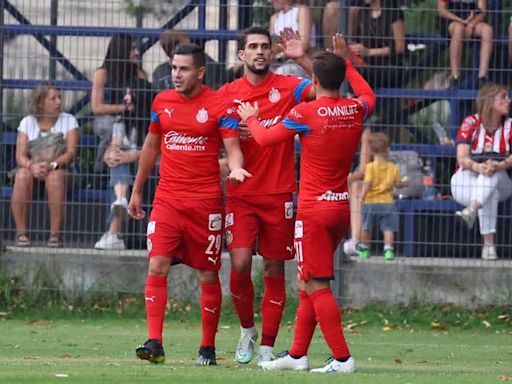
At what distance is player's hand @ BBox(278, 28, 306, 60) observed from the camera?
14.5m

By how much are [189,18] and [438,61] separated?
260 cm

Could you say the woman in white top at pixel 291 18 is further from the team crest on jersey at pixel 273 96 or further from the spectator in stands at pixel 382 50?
the team crest on jersey at pixel 273 96

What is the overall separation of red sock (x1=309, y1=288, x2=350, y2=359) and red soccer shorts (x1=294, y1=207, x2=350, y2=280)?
15cm

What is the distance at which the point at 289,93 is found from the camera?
11.0 m

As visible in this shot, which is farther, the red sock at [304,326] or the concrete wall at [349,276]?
the concrete wall at [349,276]

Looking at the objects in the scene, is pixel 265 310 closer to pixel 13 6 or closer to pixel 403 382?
pixel 403 382

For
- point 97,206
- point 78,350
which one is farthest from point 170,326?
point 78,350

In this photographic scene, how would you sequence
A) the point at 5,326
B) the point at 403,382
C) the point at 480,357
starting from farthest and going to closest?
1. the point at 5,326
2. the point at 480,357
3. the point at 403,382

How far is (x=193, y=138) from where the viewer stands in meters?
10.6

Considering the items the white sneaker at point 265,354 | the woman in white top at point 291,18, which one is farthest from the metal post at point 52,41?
the white sneaker at point 265,354

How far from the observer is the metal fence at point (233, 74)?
15164mm

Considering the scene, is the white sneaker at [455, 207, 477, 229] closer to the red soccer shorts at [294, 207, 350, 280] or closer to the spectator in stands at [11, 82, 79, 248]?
the spectator in stands at [11, 82, 79, 248]

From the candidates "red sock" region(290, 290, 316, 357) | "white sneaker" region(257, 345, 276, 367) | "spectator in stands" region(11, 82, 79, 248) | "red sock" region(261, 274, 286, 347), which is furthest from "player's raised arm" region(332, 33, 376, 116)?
"spectator in stands" region(11, 82, 79, 248)

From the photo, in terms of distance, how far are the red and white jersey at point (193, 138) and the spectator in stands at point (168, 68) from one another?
15.0 feet
